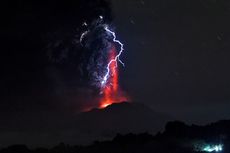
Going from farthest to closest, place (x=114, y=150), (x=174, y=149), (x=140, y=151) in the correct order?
(x=114, y=150) → (x=140, y=151) → (x=174, y=149)

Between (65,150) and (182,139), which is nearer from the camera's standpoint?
(182,139)

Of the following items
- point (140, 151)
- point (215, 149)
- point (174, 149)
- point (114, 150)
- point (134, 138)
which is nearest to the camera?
point (215, 149)

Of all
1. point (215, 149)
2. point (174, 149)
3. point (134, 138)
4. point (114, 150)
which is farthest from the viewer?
point (134, 138)

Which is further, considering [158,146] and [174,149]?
[158,146]

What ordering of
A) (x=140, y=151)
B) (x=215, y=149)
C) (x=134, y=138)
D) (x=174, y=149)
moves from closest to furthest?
(x=215, y=149) → (x=174, y=149) → (x=140, y=151) → (x=134, y=138)

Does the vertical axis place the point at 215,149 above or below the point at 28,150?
below

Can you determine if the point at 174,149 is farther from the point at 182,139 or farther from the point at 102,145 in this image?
the point at 102,145

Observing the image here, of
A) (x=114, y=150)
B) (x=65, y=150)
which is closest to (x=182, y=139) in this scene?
(x=114, y=150)

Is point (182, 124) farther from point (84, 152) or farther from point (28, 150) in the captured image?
point (28, 150)

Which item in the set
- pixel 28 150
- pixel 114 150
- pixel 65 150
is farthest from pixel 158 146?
pixel 28 150
